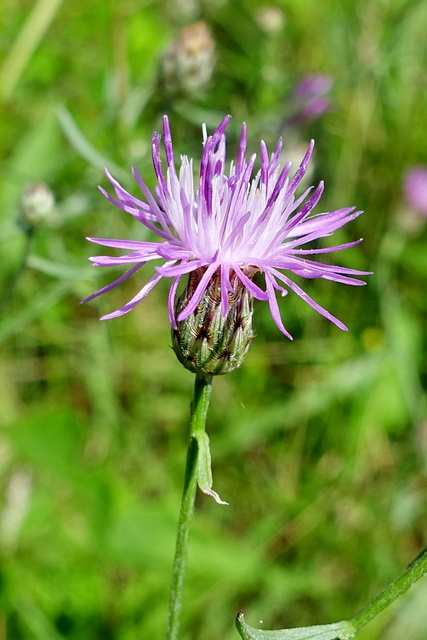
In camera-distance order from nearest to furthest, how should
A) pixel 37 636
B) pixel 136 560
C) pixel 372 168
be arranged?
pixel 37 636 < pixel 136 560 < pixel 372 168

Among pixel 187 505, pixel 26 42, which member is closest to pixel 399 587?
pixel 187 505

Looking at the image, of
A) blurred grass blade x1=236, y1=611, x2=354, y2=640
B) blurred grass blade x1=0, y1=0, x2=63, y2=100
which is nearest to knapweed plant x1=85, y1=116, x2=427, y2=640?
blurred grass blade x1=236, y1=611, x2=354, y2=640

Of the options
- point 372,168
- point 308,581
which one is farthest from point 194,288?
point 372,168

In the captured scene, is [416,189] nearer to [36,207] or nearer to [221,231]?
[36,207]

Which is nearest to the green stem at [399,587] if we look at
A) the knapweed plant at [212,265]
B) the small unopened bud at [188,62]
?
the knapweed plant at [212,265]

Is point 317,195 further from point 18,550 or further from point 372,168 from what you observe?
point 372,168

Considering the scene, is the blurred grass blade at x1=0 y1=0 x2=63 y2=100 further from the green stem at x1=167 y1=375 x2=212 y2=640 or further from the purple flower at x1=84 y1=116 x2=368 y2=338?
the green stem at x1=167 y1=375 x2=212 y2=640

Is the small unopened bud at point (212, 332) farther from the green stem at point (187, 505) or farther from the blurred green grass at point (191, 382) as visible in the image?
the blurred green grass at point (191, 382)
